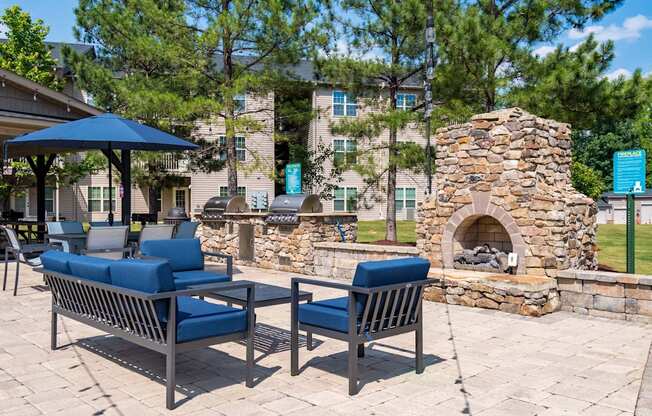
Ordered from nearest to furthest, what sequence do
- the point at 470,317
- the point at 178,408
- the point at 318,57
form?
1. the point at 178,408
2. the point at 470,317
3. the point at 318,57

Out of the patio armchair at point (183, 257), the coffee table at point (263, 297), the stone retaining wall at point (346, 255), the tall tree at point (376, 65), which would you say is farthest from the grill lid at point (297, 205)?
the coffee table at point (263, 297)

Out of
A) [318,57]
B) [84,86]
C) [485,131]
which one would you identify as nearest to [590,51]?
[485,131]

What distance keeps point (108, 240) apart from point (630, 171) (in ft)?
24.2

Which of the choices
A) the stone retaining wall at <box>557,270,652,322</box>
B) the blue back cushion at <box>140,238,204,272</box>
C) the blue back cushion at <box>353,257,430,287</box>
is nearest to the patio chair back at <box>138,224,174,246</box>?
the blue back cushion at <box>140,238,204,272</box>

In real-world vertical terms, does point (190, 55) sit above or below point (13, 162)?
above

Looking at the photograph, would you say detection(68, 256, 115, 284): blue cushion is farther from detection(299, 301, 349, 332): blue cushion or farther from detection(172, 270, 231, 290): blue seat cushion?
detection(299, 301, 349, 332): blue cushion

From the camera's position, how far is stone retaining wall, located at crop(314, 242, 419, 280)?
33.1 ft

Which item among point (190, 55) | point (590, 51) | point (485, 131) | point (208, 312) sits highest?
point (190, 55)

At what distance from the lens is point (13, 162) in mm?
21562

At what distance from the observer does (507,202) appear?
837cm

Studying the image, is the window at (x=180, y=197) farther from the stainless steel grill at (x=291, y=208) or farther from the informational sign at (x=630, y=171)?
the informational sign at (x=630, y=171)

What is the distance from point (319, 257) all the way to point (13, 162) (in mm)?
15621

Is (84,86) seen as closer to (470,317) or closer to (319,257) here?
(319,257)

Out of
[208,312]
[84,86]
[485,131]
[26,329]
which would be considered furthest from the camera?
[84,86]
